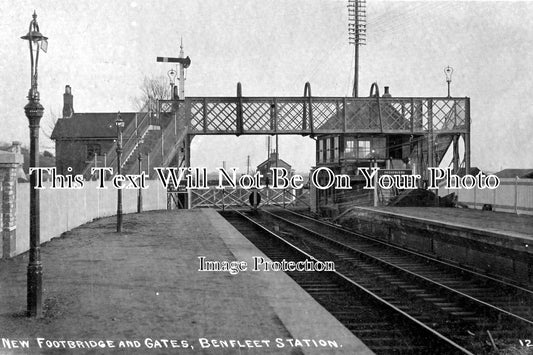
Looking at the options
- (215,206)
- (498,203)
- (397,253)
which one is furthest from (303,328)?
(215,206)

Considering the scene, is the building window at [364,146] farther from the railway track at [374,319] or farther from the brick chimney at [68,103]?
the brick chimney at [68,103]

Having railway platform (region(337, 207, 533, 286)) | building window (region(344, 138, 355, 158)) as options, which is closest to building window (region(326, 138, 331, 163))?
building window (region(344, 138, 355, 158))

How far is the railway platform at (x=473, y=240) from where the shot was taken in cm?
1126

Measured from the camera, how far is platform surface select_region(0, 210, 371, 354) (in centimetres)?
642

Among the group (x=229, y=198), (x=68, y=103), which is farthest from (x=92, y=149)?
(x=229, y=198)

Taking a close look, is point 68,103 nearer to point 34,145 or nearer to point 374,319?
point 34,145

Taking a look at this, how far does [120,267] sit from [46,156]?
2419 inches

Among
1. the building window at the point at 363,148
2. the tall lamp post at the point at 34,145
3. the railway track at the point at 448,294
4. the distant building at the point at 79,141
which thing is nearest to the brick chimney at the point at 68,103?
the distant building at the point at 79,141

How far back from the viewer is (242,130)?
30344mm

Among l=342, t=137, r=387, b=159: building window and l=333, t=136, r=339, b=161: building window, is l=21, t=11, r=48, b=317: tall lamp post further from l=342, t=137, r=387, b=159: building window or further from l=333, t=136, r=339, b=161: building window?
l=333, t=136, r=339, b=161: building window

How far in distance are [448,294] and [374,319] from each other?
6.73ft

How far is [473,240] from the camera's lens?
42.4 ft

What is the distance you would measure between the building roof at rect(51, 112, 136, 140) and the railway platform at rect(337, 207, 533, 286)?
41199 millimetres

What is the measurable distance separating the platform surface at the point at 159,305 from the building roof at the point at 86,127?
145ft
